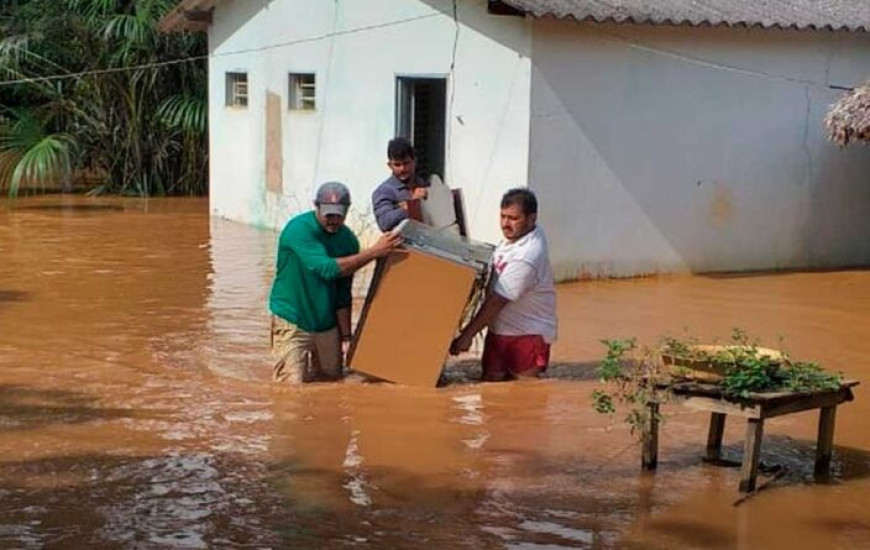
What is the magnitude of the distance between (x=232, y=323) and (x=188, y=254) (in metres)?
4.74

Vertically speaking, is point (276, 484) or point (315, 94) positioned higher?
point (315, 94)

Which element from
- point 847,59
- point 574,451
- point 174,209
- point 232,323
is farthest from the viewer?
point 174,209

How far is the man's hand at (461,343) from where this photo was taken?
29.8 feet

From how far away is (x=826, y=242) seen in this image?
1658cm

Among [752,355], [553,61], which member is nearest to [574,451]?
[752,355]

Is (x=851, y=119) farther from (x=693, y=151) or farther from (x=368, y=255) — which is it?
(x=368, y=255)

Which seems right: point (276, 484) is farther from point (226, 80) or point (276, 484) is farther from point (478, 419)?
point (226, 80)

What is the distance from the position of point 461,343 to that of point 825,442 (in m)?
2.61

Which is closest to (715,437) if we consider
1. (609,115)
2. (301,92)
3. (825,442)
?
(825,442)

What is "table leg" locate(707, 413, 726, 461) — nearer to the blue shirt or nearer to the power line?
the blue shirt

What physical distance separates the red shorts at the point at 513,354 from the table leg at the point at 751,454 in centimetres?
238

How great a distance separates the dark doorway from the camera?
15.9 metres

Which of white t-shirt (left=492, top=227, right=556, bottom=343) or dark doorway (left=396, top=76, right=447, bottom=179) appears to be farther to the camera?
dark doorway (left=396, top=76, right=447, bottom=179)

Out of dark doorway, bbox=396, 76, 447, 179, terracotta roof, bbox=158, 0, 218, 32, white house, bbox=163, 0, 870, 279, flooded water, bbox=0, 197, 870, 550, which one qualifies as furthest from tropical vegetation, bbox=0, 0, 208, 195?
flooded water, bbox=0, 197, 870, 550
